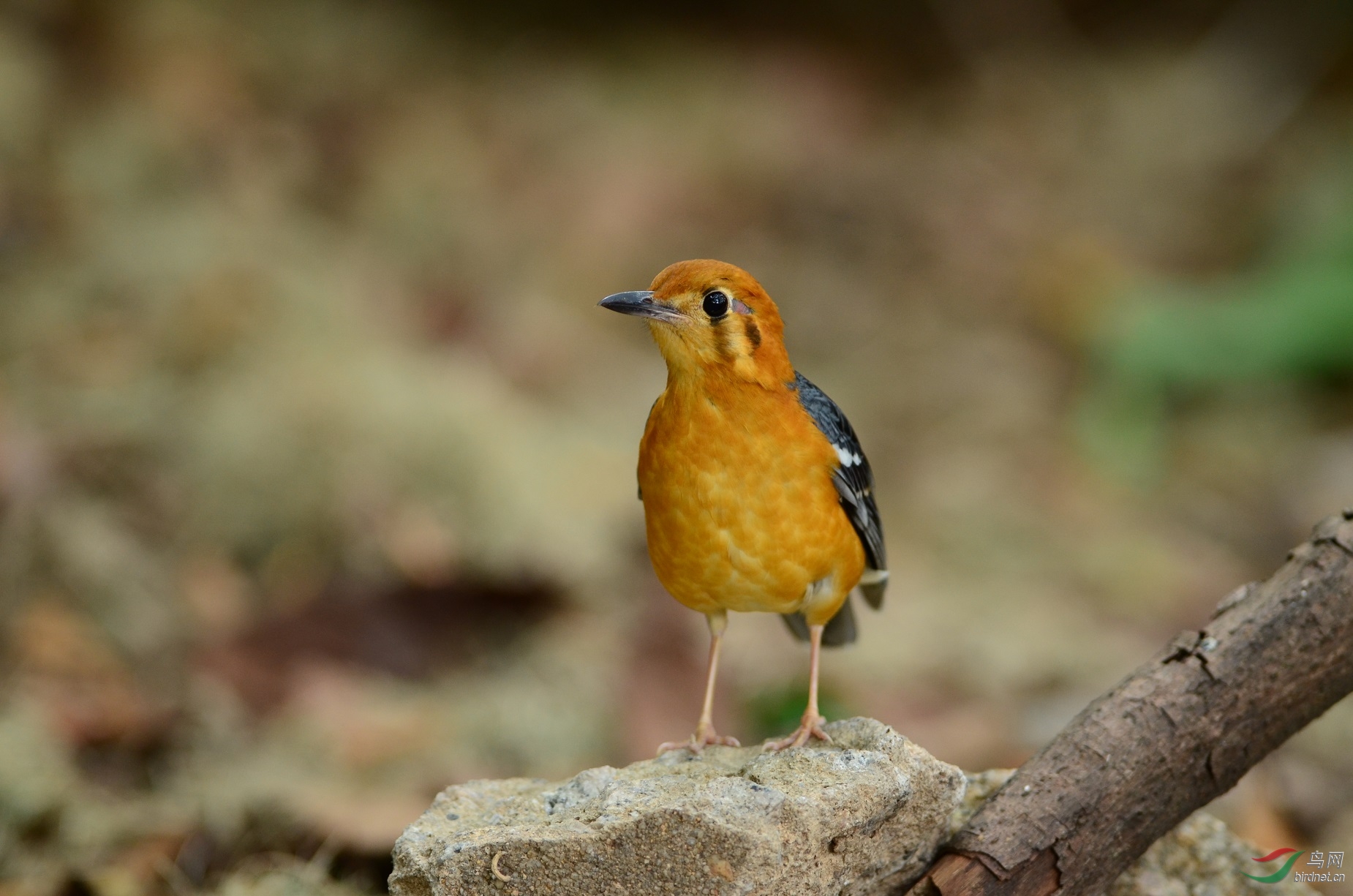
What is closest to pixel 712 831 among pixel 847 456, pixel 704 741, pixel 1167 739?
pixel 704 741

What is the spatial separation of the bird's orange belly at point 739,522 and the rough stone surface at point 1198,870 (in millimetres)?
1375

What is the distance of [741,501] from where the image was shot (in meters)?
4.11

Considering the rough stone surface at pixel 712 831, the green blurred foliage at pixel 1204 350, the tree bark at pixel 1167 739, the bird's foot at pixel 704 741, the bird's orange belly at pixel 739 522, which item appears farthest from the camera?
the green blurred foliage at pixel 1204 350

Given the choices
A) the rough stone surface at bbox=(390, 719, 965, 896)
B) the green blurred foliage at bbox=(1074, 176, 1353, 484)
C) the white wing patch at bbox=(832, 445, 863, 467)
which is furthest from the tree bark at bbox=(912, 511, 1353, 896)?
the green blurred foliage at bbox=(1074, 176, 1353, 484)

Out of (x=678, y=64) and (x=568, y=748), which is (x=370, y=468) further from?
(x=678, y=64)

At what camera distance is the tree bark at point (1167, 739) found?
3.50 m

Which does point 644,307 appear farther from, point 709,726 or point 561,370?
point 561,370

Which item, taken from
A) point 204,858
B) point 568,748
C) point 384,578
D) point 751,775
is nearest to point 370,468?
point 384,578

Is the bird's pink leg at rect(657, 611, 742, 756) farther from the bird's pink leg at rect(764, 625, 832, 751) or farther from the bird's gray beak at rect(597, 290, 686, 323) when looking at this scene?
the bird's gray beak at rect(597, 290, 686, 323)

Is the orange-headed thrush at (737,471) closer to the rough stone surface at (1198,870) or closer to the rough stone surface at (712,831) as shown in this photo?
the rough stone surface at (712,831)

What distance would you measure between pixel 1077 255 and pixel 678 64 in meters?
4.12

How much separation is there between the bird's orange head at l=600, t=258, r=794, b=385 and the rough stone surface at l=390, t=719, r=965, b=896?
4.30 ft

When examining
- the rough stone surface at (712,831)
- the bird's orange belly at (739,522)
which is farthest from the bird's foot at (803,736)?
the bird's orange belly at (739,522)

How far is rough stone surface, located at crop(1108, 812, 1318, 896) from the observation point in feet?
12.8
